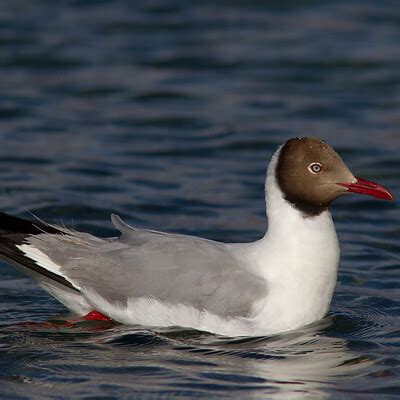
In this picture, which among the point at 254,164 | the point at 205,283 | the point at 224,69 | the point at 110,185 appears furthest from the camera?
the point at 224,69

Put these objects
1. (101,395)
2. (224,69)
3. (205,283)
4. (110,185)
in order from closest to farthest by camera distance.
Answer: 1. (101,395)
2. (205,283)
3. (110,185)
4. (224,69)

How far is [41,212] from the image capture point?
1098 centimetres

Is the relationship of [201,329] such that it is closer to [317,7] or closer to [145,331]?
[145,331]

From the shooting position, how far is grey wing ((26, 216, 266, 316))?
770 cm

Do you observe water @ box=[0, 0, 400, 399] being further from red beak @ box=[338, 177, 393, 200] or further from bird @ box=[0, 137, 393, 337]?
red beak @ box=[338, 177, 393, 200]

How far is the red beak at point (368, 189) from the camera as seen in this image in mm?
7797

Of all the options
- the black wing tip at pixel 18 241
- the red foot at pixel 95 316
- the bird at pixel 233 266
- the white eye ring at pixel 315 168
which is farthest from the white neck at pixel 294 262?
the black wing tip at pixel 18 241

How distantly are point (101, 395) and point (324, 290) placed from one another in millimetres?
1802

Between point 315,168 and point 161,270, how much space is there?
1.20 meters

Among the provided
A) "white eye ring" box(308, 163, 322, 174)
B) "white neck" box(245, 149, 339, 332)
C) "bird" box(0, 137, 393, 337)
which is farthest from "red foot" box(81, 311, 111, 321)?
"white eye ring" box(308, 163, 322, 174)

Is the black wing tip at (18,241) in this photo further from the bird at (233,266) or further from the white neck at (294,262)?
the white neck at (294,262)

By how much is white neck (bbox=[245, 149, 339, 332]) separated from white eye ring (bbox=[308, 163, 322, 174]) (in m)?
0.24

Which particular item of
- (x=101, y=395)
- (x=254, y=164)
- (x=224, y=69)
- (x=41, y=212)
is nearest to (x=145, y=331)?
(x=101, y=395)

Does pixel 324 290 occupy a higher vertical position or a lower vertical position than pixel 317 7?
lower
